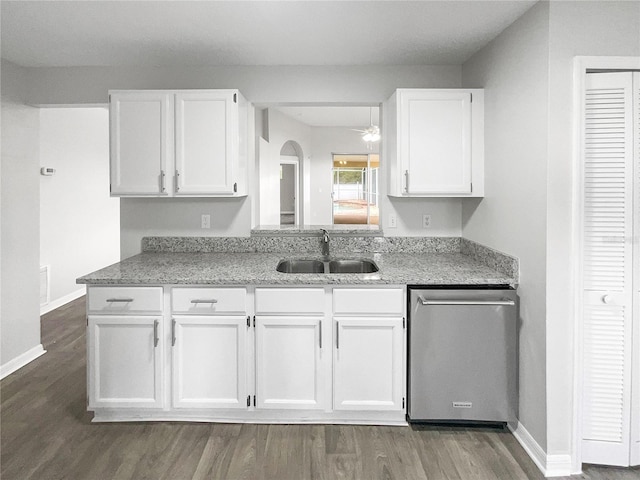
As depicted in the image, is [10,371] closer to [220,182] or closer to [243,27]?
[220,182]

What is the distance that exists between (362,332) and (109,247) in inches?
216

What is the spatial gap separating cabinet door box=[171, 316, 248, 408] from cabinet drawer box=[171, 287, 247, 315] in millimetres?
42

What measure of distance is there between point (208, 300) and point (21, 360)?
79.2 inches

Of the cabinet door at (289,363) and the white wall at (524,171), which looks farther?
the cabinet door at (289,363)

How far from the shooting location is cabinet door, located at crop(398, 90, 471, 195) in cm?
289

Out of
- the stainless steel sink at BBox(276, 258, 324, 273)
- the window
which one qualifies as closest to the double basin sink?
the stainless steel sink at BBox(276, 258, 324, 273)

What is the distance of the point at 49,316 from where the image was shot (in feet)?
16.0

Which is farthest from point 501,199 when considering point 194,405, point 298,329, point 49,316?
point 49,316

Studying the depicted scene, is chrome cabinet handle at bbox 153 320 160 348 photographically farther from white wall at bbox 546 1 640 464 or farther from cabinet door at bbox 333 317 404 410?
white wall at bbox 546 1 640 464

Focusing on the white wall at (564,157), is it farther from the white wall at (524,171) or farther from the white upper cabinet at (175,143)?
the white upper cabinet at (175,143)

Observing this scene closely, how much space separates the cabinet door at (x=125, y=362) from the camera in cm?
255

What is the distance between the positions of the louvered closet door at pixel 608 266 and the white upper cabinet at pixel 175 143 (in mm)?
2038

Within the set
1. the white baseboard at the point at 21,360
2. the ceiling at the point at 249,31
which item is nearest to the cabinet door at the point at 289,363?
the ceiling at the point at 249,31

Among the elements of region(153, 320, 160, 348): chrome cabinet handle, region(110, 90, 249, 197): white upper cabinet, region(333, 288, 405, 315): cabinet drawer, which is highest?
region(110, 90, 249, 197): white upper cabinet
